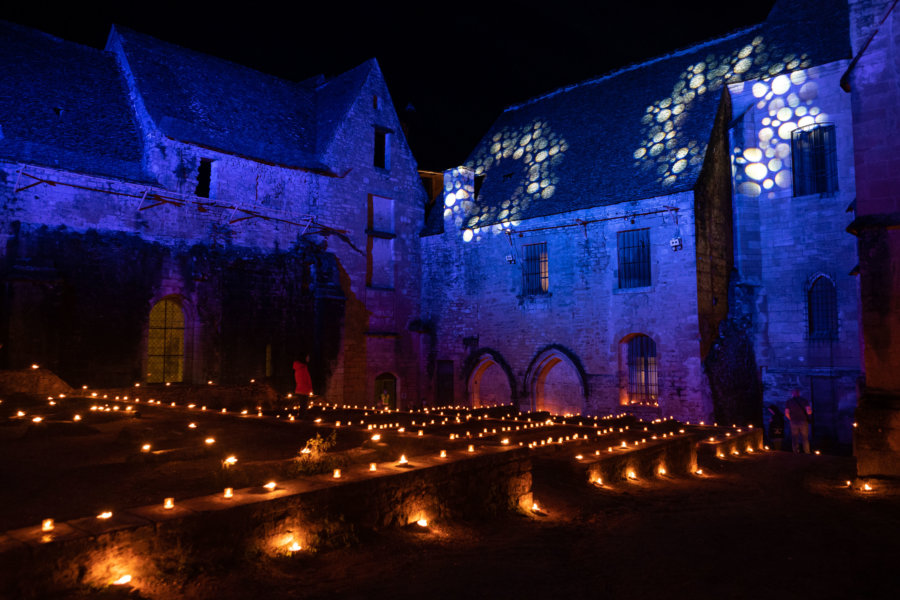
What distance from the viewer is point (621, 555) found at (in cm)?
612

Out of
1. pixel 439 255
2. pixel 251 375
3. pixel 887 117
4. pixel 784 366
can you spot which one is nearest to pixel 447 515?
pixel 887 117

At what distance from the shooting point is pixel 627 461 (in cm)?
957

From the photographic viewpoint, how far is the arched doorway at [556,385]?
21.5 metres

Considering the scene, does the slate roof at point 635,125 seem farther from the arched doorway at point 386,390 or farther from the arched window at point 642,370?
the arched doorway at point 386,390

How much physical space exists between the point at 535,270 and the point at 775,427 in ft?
30.3

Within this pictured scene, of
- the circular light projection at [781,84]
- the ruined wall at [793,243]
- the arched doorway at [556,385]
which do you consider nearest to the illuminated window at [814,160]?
the ruined wall at [793,243]

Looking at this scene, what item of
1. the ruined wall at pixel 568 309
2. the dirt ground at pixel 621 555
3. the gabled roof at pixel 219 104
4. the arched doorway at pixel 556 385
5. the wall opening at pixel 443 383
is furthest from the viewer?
the wall opening at pixel 443 383

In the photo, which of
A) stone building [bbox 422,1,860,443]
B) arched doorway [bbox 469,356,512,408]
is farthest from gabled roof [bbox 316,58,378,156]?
arched doorway [bbox 469,356,512,408]

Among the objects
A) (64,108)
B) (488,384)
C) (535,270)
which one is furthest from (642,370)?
(64,108)

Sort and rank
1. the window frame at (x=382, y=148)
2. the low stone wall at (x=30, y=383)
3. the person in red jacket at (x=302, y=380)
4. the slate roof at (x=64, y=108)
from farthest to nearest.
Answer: the window frame at (x=382, y=148) < the slate roof at (x=64, y=108) < the person in red jacket at (x=302, y=380) < the low stone wall at (x=30, y=383)

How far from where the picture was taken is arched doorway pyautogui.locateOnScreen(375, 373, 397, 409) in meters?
24.4

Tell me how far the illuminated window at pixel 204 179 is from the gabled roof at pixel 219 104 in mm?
840

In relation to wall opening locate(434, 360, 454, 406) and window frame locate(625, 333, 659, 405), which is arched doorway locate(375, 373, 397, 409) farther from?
window frame locate(625, 333, 659, 405)

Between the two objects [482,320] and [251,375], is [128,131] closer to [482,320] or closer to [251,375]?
[251,375]
